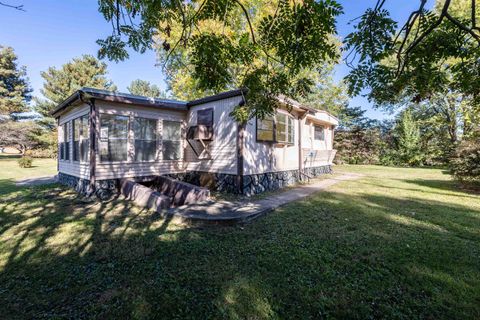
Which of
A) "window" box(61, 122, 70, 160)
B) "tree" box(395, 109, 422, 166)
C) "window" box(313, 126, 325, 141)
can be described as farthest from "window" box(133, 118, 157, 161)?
"tree" box(395, 109, 422, 166)

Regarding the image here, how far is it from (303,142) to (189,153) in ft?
17.7

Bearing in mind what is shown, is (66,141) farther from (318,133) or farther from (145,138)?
(318,133)

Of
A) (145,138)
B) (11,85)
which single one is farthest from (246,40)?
(11,85)

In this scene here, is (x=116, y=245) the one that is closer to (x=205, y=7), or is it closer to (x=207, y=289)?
(x=207, y=289)

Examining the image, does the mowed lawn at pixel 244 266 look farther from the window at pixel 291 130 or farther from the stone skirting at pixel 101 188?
the window at pixel 291 130

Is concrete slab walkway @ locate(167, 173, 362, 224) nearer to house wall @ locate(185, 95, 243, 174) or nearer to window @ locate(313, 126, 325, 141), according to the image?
house wall @ locate(185, 95, 243, 174)

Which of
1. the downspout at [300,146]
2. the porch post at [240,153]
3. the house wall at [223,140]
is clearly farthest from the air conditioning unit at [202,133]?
the downspout at [300,146]

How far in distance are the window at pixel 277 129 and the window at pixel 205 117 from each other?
1.78m

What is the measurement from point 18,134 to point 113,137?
2132 centimetres

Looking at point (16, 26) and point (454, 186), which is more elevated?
point (16, 26)

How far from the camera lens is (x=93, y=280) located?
2789 millimetres

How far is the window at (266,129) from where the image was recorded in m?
8.05

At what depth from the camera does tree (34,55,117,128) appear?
23984 mm

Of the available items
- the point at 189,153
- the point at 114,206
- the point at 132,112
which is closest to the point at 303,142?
the point at 189,153
